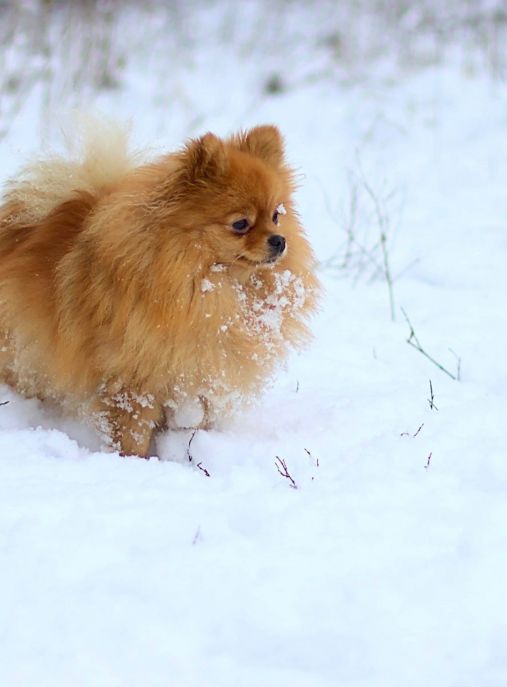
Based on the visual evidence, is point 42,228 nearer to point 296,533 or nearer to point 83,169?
point 83,169

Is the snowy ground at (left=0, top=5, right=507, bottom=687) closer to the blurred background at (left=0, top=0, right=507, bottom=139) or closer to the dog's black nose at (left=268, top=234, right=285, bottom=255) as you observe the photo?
the dog's black nose at (left=268, top=234, right=285, bottom=255)

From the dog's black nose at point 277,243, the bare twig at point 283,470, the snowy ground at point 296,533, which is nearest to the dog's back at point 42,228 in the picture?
the snowy ground at point 296,533

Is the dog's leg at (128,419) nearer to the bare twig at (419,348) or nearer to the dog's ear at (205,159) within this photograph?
the dog's ear at (205,159)

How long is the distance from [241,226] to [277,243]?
164 millimetres

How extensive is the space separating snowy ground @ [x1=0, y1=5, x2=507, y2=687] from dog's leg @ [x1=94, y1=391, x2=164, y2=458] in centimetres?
15

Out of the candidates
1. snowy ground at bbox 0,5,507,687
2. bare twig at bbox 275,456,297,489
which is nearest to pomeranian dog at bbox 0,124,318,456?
snowy ground at bbox 0,5,507,687

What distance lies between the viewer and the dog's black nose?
321 centimetres

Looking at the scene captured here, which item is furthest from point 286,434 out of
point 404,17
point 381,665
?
point 404,17

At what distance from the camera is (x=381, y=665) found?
1950 mm

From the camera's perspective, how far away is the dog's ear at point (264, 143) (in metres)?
3.52

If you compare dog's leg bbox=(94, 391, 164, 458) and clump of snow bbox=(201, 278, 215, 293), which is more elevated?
clump of snow bbox=(201, 278, 215, 293)

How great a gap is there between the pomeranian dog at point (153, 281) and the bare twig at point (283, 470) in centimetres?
46

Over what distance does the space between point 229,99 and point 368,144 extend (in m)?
1.81

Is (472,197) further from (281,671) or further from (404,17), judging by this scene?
(281,671)
